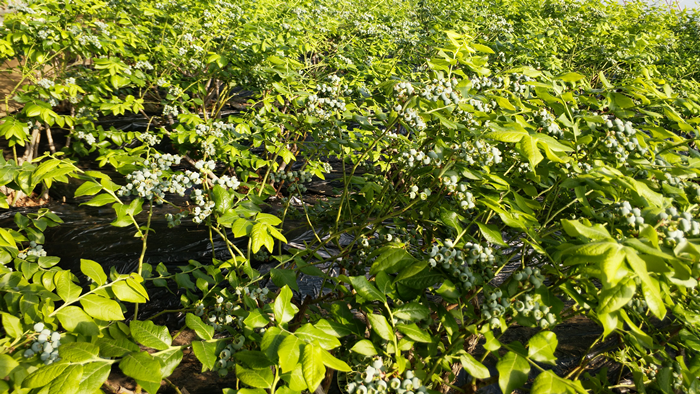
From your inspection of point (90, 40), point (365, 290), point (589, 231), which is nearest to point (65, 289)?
point (365, 290)

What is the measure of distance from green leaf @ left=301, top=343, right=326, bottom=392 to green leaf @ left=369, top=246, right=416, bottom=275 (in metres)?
0.31

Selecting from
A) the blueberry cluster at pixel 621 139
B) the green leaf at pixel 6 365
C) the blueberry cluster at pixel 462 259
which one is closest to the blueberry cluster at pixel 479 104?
the blueberry cluster at pixel 621 139

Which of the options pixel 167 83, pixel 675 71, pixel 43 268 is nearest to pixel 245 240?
pixel 167 83

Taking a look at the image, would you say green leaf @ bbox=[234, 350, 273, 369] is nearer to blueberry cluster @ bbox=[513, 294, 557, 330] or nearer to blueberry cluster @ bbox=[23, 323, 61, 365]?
blueberry cluster @ bbox=[23, 323, 61, 365]

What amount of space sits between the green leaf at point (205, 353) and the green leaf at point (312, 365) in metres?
0.27

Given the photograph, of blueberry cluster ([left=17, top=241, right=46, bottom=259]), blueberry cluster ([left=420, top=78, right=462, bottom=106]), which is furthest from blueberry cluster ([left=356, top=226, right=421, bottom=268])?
blueberry cluster ([left=17, top=241, right=46, bottom=259])

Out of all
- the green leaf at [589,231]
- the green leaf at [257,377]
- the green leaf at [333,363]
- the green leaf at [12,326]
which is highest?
the green leaf at [589,231]

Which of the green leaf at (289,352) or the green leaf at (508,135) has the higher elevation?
the green leaf at (508,135)

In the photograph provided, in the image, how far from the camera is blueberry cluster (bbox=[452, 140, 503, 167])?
1.17 metres

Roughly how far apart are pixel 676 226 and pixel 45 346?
4.71 feet

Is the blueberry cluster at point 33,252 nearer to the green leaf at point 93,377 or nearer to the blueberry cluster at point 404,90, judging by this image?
the green leaf at point 93,377

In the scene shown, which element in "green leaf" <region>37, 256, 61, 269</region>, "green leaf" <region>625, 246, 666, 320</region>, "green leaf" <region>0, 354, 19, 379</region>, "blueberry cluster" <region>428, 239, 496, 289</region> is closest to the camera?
"green leaf" <region>625, 246, 666, 320</region>

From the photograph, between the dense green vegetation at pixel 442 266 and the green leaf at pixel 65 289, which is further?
the green leaf at pixel 65 289

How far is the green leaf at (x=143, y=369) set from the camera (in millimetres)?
845
